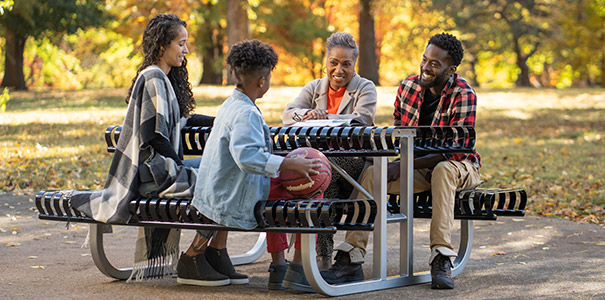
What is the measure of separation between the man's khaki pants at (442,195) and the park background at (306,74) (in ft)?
11.8

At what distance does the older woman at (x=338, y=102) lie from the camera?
558cm

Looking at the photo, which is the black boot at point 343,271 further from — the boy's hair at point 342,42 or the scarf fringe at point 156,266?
the boy's hair at point 342,42

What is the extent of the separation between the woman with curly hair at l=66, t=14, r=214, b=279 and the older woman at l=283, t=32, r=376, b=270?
0.97 meters

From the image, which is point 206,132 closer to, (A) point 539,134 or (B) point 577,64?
(A) point 539,134

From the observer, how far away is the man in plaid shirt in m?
5.12

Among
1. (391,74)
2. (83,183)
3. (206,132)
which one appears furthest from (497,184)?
(391,74)

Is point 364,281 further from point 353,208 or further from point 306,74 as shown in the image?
point 306,74

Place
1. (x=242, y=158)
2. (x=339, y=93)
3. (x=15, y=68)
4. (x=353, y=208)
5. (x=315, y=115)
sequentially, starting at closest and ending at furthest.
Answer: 1. (x=242, y=158)
2. (x=353, y=208)
3. (x=315, y=115)
4. (x=339, y=93)
5. (x=15, y=68)

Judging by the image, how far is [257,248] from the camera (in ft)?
20.4

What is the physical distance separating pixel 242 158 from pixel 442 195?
1.41m

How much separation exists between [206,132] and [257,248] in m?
1.07

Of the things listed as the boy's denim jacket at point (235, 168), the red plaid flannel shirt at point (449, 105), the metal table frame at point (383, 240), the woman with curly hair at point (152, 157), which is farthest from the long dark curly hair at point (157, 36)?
the red plaid flannel shirt at point (449, 105)

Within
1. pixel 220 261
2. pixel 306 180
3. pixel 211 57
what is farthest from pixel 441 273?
pixel 211 57

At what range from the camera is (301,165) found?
4.46m
